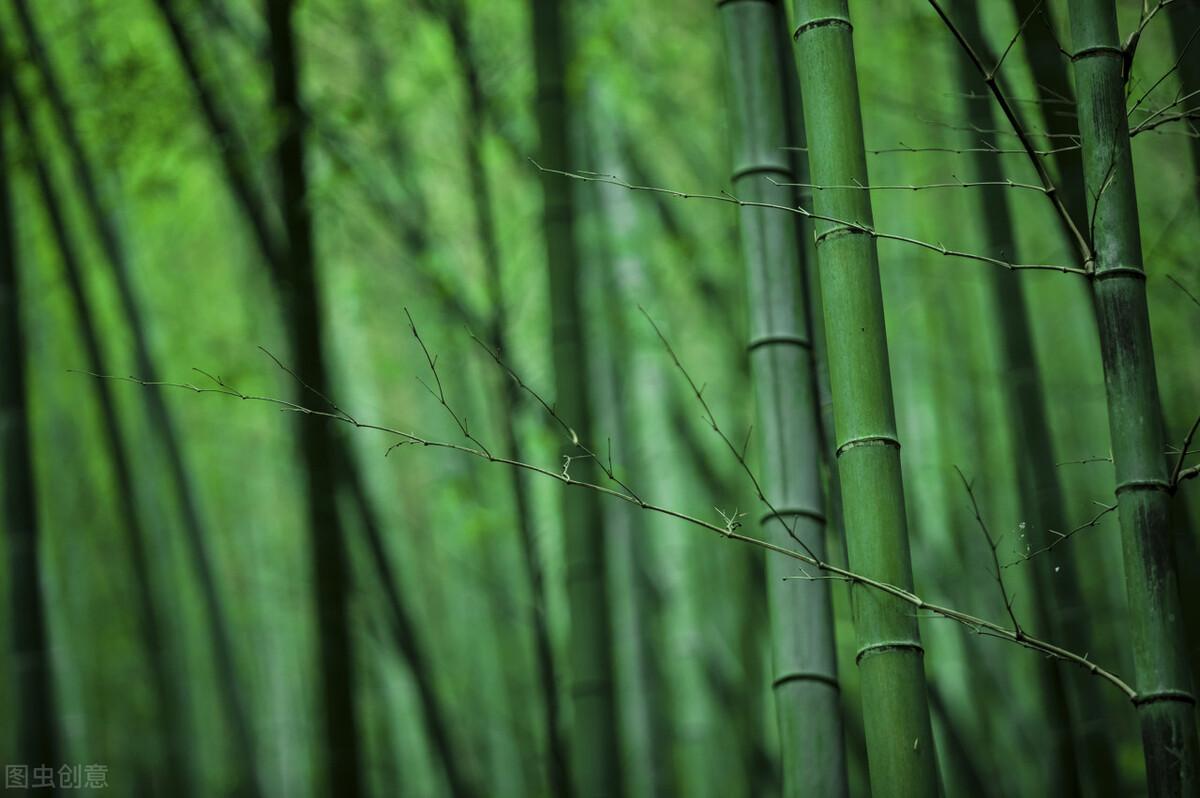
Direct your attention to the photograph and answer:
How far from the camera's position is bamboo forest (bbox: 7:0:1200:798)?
3283mm

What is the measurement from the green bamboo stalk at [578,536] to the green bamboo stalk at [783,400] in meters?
0.95

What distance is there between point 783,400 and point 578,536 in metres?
1.06

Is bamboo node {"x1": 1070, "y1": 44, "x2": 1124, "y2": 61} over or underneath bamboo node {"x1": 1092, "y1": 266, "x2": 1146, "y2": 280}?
over

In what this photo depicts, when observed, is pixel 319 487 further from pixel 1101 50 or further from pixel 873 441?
pixel 1101 50

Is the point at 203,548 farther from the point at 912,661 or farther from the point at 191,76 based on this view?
the point at 912,661

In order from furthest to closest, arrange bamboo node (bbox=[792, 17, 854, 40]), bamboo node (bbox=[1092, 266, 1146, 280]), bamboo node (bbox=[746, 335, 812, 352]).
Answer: bamboo node (bbox=[746, 335, 812, 352]) → bamboo node (bbox=[792, 17, 854, 40]) → bamboo node (bbox=[1092, 266, 1146, 280])

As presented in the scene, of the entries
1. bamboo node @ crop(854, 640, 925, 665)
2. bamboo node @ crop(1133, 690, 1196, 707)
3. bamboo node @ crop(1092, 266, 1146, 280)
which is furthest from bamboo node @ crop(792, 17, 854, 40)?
bamboo node @ crop(1133, 690, 1196, 707)

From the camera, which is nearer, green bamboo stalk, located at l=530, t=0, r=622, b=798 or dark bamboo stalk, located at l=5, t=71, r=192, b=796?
green bamboo stalk, located at l=530, t=0, r=622, b=798

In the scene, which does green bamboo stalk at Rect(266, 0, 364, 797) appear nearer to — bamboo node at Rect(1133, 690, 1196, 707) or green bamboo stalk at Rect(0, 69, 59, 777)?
green bamboo stalk at Rect(0, 69, 59, 777)

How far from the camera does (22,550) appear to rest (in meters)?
3.80

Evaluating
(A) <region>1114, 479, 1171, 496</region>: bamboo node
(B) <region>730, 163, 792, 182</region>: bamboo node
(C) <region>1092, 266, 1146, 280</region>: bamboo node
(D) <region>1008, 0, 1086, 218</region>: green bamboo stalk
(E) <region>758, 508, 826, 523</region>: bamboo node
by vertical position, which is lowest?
(A) <region>1114, 479, 1171, 496</region>: bamboo node

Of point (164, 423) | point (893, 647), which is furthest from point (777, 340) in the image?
point (164, 423)

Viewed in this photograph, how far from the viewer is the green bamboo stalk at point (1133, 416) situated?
1.64 metres

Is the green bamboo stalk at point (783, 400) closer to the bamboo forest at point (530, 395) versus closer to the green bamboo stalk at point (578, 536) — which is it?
the bamboo forest at point (530, 395)
